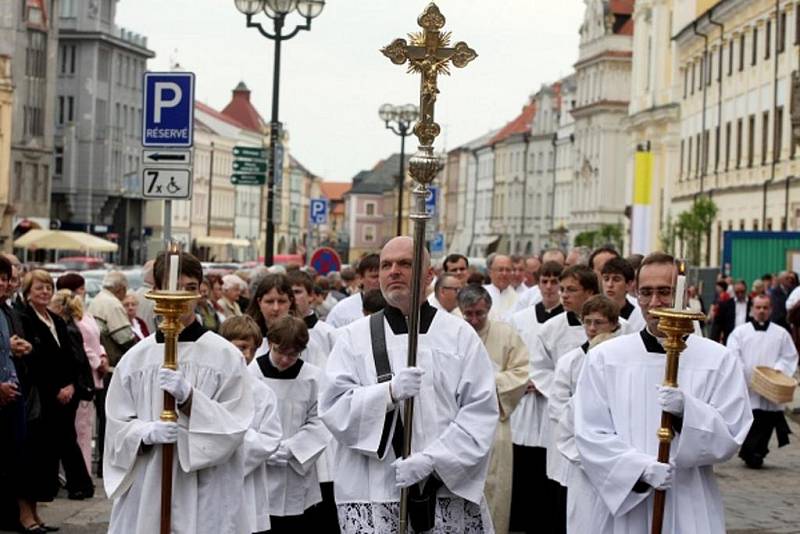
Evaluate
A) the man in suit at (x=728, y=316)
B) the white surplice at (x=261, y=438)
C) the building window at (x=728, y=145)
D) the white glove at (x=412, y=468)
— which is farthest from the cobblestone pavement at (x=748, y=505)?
the building window at (x=728, y=145)

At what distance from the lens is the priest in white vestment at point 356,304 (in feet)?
53.8

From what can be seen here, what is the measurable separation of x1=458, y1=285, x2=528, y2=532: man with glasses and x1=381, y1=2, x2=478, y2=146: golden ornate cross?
4240mm

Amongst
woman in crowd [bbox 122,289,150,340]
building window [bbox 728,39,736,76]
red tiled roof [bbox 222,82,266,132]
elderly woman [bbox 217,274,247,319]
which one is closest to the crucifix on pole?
woman in crowd [bbox 122,289,150,340]

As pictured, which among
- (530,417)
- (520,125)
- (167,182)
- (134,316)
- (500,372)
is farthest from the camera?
(520,125)

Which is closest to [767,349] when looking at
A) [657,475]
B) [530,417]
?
[530,417]

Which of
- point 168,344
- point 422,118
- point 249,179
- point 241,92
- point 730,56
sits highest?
point 241,92

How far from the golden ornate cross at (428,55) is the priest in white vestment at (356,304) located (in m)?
7.04

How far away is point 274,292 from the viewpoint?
12703 mm

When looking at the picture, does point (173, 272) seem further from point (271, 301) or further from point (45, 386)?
point (45, 386)

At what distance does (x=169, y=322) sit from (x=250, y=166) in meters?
19.0

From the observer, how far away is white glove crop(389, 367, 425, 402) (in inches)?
332

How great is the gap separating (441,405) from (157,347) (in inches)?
53.8

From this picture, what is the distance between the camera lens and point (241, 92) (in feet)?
634

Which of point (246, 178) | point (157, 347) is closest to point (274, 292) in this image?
point (157, 347)
